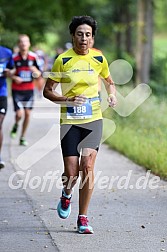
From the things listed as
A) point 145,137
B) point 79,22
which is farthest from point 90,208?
point 145,137

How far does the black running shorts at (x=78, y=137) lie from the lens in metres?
7.50

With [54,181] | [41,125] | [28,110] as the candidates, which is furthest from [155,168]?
[41,125]

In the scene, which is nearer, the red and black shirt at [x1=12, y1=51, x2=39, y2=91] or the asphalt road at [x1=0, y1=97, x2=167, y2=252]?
the asphalt road at [x1=0, y1=97, x2=167, y2=252]

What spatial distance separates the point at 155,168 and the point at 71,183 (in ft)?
12.2

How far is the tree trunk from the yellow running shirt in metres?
14.5

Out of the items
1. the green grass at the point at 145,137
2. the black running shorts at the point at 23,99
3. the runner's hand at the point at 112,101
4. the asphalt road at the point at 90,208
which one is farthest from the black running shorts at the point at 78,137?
the black running shorts at the point at 23,99

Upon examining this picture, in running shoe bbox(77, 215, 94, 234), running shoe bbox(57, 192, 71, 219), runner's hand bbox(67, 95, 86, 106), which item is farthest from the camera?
running shoe bbox(57, 192, 71, 219)

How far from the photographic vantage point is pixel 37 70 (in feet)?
47.1

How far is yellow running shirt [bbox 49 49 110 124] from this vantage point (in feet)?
24.5

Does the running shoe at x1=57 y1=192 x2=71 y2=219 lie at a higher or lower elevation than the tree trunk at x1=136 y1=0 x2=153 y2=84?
higher

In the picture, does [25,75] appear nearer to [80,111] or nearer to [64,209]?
[64,209]

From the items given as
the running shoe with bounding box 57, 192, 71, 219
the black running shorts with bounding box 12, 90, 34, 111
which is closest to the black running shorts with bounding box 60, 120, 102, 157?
the running shoe with bounding box 57, 192, 71, 219

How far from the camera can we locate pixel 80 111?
292 inches

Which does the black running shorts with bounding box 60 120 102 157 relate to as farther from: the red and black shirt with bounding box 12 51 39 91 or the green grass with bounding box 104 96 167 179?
the red and black shirt with bounding box 12 51 39 91
